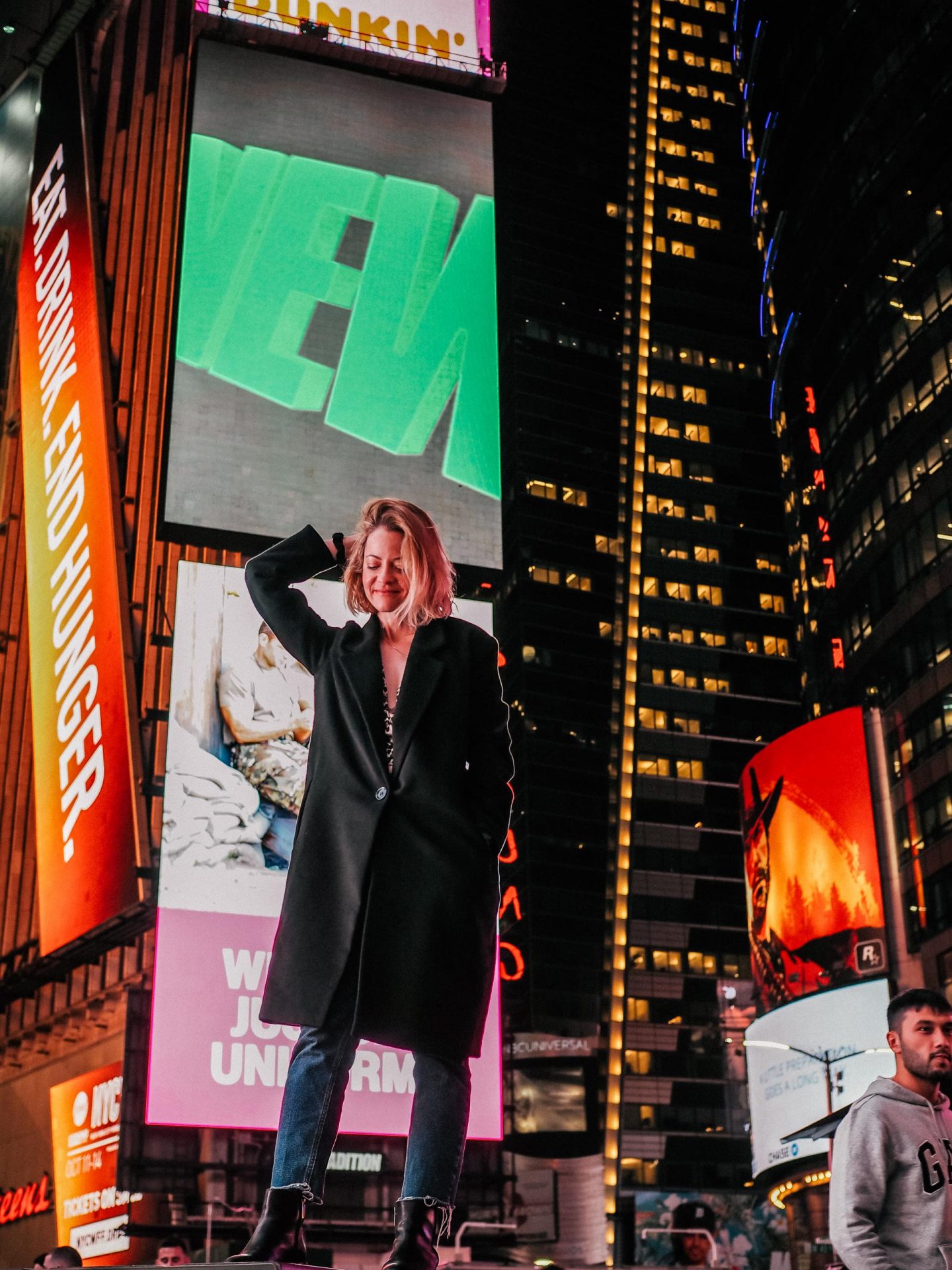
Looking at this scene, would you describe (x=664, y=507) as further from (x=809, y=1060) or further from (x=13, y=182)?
(x=13, y=182)

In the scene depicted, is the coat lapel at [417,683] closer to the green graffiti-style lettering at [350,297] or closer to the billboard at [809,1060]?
the green graffiti-style lettering at [350,297]

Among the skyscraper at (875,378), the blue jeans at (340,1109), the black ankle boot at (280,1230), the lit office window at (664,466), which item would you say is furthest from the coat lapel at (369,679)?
the lit office window at (664,466)

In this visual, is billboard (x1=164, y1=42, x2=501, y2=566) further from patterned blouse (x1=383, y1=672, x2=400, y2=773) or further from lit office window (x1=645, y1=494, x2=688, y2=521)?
lit office window (x1=645, y1=494, x2=688, y2=521)

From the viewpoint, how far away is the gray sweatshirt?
378 cm

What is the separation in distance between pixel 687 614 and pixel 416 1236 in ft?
283

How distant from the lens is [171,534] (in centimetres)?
1928

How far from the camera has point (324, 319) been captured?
68.0ft

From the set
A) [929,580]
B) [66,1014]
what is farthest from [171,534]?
[929,580]

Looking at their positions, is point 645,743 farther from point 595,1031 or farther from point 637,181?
point 637,181

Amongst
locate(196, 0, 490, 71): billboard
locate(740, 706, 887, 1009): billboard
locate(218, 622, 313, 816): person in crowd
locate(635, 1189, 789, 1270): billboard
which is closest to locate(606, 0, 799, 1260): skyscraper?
locate(635, 1189, 789, 1270): billboard

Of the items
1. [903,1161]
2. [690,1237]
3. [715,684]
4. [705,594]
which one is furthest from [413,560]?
[705,594]

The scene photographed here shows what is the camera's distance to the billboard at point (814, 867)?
3816 centimetres

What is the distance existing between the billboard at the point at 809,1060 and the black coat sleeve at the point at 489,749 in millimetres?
32186

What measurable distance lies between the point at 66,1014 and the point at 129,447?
12.2m
